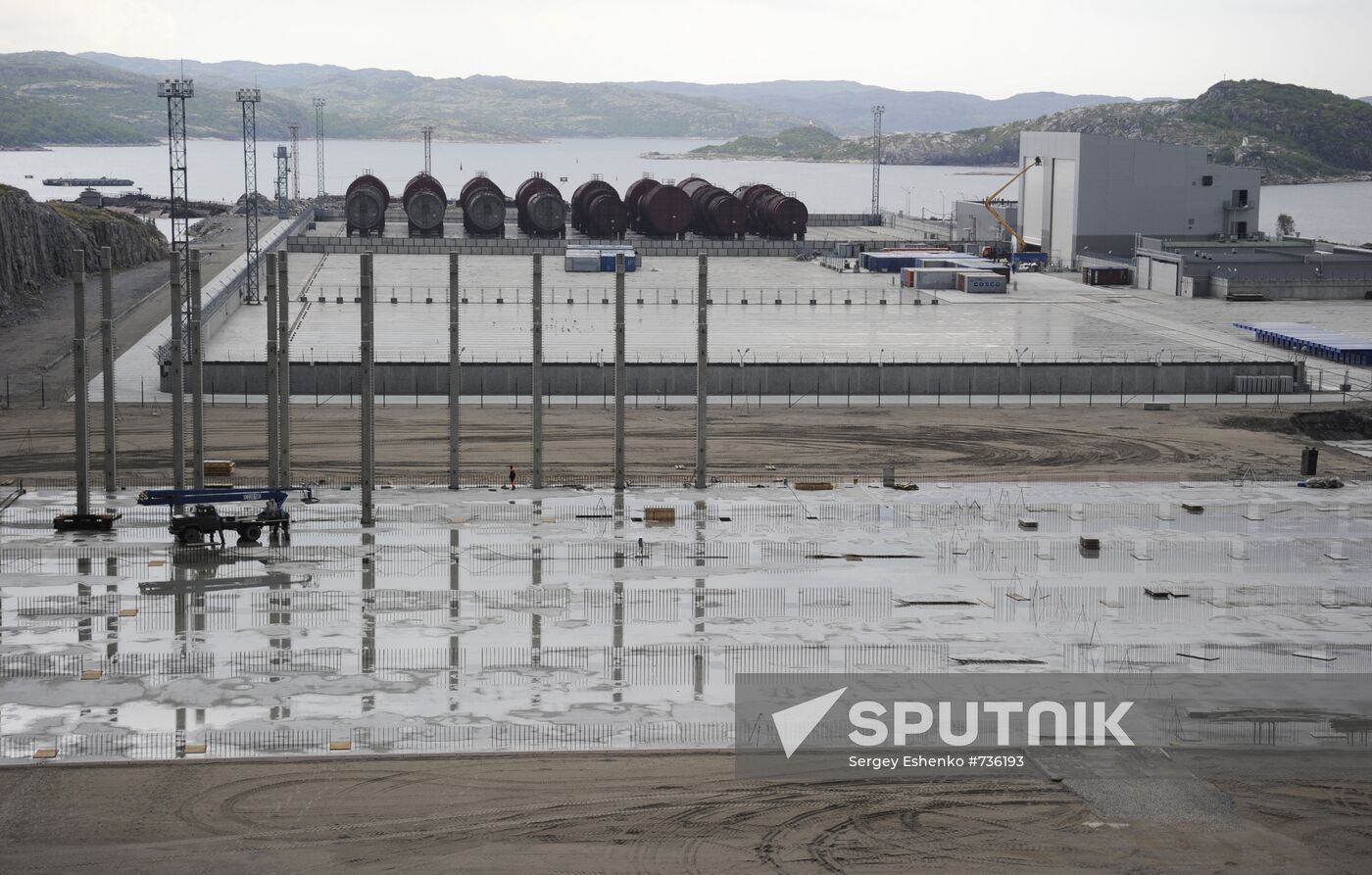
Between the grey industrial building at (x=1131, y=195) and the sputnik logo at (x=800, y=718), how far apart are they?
8846cm

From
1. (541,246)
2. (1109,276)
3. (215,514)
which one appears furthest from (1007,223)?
(215,514)

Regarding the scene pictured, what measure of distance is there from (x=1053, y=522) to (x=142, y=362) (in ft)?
135

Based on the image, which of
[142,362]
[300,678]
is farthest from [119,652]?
[142,362]

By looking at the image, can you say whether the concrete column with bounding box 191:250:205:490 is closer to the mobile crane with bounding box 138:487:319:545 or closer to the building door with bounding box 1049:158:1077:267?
the mobile crane with bounding box 138:487:319:545

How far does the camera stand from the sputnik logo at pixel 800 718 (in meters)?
24.9

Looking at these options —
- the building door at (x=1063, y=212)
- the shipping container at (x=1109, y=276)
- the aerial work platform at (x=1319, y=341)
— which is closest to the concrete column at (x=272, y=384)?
the aerial work platform at (x=1319, y=341)

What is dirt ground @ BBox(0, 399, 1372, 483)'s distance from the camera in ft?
154

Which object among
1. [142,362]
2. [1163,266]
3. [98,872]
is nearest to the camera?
[98,872]

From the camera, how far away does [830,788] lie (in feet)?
75.8

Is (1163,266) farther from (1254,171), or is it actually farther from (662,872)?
(662,872)

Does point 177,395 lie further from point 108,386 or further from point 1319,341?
point 1319,341

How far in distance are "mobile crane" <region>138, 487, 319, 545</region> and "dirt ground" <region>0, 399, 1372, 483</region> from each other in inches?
266

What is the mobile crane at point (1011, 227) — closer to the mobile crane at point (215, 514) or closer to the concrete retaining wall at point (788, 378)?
the concrete retaining wall at point (788, 378)

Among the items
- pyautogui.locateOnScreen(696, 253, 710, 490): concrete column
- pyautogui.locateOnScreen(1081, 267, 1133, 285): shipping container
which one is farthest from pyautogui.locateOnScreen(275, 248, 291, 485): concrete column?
pyautogui.locateOnScreen(1081, 267, 1133, 285): shipping container
